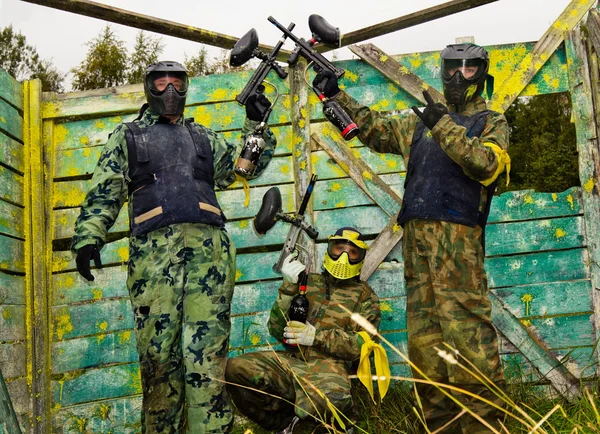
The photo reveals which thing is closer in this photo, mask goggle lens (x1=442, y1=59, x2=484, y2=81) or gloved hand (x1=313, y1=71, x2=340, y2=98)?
mask goggle lens (x1=442, y1=59, x2=484, y2=81)

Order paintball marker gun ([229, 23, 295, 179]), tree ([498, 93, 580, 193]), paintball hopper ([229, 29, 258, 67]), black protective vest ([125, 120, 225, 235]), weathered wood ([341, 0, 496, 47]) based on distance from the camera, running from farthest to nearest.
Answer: tree ([498, 93, 580, 193])
weathered wood ([341, 0, 496, 47])
paintball hopper ([229, 29, 258, 67])
paintball marker gun ([229, 23, 295, 179])
black protective vest ([125, 120, 225, 235])

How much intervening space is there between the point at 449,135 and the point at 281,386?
160 centimetres

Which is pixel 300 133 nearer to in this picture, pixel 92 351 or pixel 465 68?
pixel 465 68

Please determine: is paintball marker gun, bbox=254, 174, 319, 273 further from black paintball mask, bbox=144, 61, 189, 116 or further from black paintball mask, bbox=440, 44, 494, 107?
black paintball mask, bbox=440, 44, 494, 107

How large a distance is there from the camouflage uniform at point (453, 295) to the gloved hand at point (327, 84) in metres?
0.73

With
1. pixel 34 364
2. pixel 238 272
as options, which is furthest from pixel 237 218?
pixel 34 364

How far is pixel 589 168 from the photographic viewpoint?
4215mm

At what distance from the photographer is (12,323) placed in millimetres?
4102

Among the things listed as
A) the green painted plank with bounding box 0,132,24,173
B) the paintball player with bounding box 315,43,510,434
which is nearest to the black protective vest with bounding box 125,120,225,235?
the paintball player with bounding box 315,43,510,434

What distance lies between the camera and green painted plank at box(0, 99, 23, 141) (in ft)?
13.7

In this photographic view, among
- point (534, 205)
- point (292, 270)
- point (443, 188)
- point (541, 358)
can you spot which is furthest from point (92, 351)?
point (534, 205)

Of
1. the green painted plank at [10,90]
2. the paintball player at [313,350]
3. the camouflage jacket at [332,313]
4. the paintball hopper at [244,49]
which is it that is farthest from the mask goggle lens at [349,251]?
the green painted plank at [10,90]

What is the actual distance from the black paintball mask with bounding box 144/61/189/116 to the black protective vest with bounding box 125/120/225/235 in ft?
0.31

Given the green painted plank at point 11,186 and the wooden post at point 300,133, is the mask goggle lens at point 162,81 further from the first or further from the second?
the green painted plank at point 11,186
